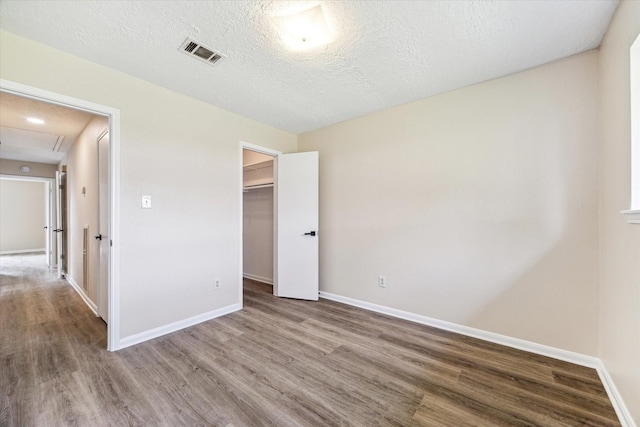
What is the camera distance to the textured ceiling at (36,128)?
2805 millimetres

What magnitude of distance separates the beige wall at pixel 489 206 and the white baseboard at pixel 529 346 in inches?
2.4

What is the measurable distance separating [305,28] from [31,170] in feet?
24.7

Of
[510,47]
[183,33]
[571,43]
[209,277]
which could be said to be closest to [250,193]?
[209,277]

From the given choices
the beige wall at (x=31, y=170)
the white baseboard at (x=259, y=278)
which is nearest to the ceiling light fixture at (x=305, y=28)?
the white baseboard at (x=259, y=278)

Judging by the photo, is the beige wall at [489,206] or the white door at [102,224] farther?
the white door at [102,224]

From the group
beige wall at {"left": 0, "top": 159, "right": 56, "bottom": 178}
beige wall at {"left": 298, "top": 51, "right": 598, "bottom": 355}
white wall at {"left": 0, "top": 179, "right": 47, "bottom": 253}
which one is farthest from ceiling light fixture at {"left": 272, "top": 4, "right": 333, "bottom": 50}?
white wall at {"left": 0, "top": 179, "right": 47, "bottom": 253}

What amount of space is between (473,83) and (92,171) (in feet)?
14.8

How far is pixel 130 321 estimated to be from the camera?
231 cm

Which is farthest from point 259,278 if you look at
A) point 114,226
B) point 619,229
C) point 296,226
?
point 619,229

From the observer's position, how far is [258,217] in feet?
15.2

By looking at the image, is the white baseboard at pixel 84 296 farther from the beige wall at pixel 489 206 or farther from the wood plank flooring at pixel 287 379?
the beige wall at pixel 489 206

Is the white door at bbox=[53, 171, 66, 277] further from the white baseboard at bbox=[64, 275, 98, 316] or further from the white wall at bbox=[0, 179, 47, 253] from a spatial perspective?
the white wall at bbox=[0, 179, 47, 253]

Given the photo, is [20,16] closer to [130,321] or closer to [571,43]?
[130,321]

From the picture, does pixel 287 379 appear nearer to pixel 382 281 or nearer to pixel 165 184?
pixel 382 281
